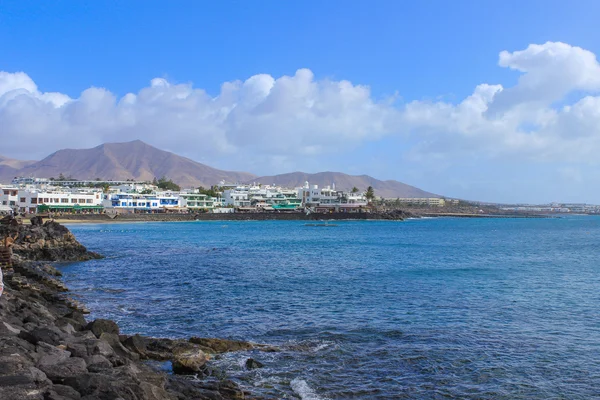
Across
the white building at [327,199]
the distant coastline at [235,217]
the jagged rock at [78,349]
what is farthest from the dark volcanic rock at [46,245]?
the white building at [327,199]

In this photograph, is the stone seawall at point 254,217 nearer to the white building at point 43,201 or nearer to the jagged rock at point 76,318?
the white building at point 43,201

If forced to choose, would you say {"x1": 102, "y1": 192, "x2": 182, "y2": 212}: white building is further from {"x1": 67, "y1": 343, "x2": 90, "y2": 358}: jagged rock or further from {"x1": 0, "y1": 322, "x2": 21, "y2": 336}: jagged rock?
{"x1": 67, "y1": 343, "x2": 90, "y2": 358}: jagged rock

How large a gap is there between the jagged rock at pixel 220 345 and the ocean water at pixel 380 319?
532 millimetres

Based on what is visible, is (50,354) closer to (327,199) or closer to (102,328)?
(102,328)

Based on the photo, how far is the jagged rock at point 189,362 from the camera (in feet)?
38.5

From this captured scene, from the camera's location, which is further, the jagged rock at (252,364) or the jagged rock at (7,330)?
the jagged rock at (252,364)

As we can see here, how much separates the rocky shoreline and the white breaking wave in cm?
105

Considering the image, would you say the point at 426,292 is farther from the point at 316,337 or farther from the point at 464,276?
the point at 316,337

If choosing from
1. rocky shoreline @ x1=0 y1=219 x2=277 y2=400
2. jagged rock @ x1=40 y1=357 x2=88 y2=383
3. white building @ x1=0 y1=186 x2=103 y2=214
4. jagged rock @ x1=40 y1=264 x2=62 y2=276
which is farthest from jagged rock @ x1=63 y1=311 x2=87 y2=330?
white building @ x1=0 y1=186 x2=103 y2=214

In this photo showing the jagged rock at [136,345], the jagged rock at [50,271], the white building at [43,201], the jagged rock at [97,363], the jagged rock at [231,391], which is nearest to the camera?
the jagged rock at [97,363]

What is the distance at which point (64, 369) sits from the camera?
27.5ft

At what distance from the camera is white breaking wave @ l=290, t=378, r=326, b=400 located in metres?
10.7

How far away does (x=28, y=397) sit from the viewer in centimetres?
674

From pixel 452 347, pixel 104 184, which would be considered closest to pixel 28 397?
pixel 452 347
